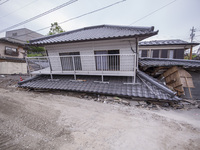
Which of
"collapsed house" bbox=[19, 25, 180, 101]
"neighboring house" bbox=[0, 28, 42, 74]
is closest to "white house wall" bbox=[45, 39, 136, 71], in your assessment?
"collapsed house" bbox=[19, 25, 180, 101]

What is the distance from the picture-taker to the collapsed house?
12.7 feet

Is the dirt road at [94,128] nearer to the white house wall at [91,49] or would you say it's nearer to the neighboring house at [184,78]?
the neighboring house at [184,78]

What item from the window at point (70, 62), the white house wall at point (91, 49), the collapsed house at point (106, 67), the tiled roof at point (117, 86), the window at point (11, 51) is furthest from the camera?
the window at point (11, 51)

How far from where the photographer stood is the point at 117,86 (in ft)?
13.9

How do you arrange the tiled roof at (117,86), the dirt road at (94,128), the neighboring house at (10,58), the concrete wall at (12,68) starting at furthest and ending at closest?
1. the neighboring house at (10,58)
2. the concrete wall at (12,68)
3. the tiled roof at (117,86)
4. the dirt road at (94,128)

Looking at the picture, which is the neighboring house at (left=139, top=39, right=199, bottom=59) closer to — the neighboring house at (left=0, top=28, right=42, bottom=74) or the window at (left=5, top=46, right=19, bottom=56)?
the neighboring house at (left=0, top=28, right=42, bottom=74)

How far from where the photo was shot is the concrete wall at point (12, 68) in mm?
10878

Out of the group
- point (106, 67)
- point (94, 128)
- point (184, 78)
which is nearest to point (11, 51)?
point (106, 67)

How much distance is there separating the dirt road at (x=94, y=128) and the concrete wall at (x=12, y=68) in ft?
38.6

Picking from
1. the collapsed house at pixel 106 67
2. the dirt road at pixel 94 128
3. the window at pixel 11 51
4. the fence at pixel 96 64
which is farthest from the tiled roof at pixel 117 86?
the window at pixel 11 51

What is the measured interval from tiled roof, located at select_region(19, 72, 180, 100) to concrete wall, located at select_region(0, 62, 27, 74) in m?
9.47

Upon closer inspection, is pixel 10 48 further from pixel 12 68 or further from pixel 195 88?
pixel 195 88

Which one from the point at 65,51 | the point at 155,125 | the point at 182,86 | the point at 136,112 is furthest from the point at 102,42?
the point at 182,86

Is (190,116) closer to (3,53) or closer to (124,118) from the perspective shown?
(124,118)
